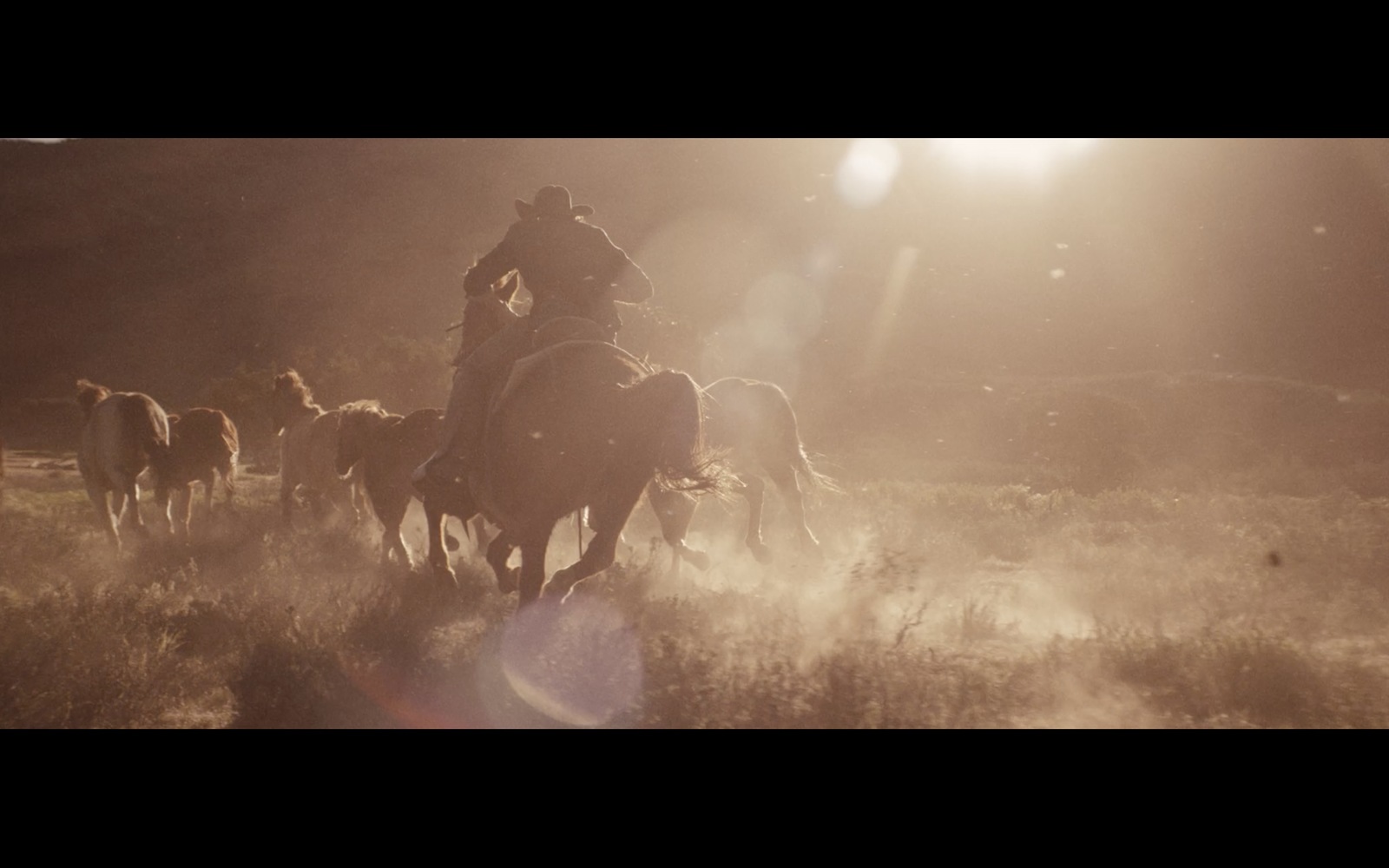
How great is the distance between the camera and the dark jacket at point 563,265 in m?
6.59

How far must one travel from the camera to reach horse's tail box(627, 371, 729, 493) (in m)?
5.08

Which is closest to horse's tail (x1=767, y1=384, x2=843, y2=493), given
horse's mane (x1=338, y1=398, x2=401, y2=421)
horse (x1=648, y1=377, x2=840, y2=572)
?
horse (x1=648, y1=377, x2=840, y2=572)

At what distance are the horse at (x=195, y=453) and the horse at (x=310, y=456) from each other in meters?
0.86

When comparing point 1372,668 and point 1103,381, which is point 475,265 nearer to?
point 1372,668

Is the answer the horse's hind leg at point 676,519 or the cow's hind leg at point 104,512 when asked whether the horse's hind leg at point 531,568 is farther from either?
the cow's hind leg at point 104,512

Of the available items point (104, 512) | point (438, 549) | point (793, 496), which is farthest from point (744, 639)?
point (104, 512)

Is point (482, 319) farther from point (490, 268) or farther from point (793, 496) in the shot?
point (793, 496)

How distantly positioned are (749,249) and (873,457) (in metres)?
42.0

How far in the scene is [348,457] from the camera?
31.7 feet

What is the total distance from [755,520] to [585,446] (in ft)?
15.2

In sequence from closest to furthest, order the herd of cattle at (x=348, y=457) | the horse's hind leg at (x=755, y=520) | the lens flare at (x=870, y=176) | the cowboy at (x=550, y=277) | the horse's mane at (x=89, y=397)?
1. the cowboy at (x=550, y=277)
2. the herd of cattle at (x=348, y=457)
3. the horse's hind leg at (x=755, y=520)
4. the horse's mane at (x=89, y=397)
5. the lens flare at (x=870, y=176)

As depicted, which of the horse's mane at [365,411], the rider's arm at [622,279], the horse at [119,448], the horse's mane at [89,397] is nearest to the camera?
the rider's arm at [622,279]

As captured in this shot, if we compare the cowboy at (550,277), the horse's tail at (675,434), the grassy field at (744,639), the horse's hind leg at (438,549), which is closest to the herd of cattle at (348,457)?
the horse's hind leg at (438,549)

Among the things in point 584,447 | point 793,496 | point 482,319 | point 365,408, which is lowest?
point 793,496
